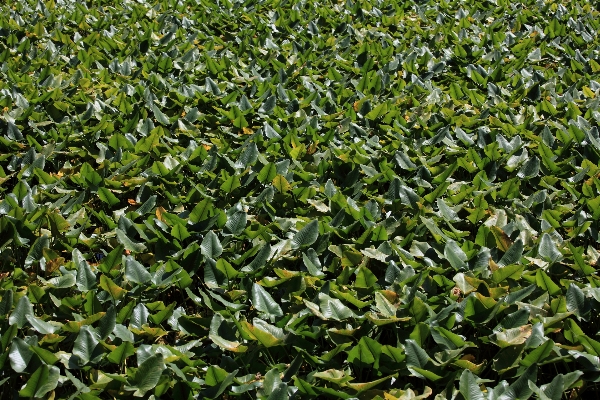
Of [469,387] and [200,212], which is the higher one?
[469,387]

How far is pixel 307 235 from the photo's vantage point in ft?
8.04

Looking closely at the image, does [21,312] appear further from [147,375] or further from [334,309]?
[334,309]

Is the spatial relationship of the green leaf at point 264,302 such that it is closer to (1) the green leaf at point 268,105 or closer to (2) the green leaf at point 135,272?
(2) the green leaf at point 135,272

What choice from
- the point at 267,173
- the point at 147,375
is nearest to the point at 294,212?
the point at 267,173

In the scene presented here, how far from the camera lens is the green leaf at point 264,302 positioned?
214cm

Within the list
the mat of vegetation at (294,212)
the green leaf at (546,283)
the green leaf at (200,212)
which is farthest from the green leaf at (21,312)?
the green leaf at (546,283)

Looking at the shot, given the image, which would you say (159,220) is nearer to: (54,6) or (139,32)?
(139,32)

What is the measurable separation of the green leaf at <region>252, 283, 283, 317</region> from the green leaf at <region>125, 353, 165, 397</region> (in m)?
0.36

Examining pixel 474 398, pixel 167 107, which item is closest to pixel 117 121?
pixel 167 107

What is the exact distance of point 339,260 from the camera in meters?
2.38

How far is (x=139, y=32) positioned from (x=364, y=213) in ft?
7.98

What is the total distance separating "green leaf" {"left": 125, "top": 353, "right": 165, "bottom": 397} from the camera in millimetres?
1864

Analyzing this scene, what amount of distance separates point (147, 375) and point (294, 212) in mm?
1009

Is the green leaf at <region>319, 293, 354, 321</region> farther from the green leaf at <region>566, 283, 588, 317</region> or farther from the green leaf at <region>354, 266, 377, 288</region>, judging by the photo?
the green leaf at <region>566, 283, 588, 317</region>
